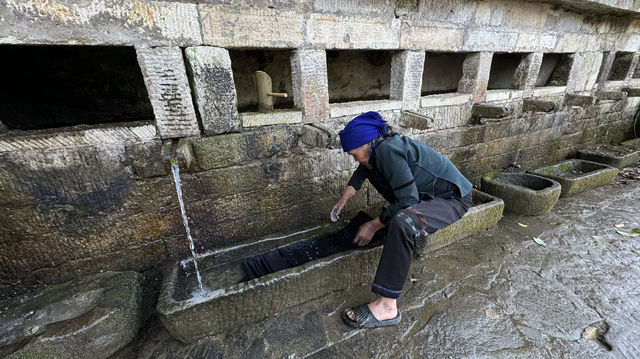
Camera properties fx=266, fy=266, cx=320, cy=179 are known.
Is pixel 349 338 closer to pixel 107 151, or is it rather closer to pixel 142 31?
pixel 107 151

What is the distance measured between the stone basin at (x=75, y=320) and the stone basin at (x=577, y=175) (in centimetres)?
543

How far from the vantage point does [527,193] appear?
3.53m

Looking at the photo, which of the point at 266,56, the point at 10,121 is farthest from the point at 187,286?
the point at 266,56

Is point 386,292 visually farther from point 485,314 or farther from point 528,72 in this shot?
point 528,72

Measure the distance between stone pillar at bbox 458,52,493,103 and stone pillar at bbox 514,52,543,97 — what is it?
89cm

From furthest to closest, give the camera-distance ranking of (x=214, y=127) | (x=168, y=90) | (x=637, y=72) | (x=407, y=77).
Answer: (x=637, y=72), (x=407, y=77), (x=214, y=127), (x=168, y=90)

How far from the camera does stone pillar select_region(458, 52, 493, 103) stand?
3594 mm

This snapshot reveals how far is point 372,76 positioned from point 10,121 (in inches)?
183

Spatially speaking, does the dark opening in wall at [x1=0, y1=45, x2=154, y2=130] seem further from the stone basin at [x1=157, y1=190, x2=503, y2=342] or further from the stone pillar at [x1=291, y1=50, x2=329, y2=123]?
the stone basin at [x1=157, y1=190, x2=503, y2=342]

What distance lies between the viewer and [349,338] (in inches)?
83.0

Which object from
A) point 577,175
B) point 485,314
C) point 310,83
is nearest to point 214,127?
point 310,83

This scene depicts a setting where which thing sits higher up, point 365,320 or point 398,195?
point 398,195

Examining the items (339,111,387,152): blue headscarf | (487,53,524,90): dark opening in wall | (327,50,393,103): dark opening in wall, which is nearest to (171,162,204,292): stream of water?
(339,111,387,152): blue headscarf

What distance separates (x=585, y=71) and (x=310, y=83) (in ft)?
17.7
